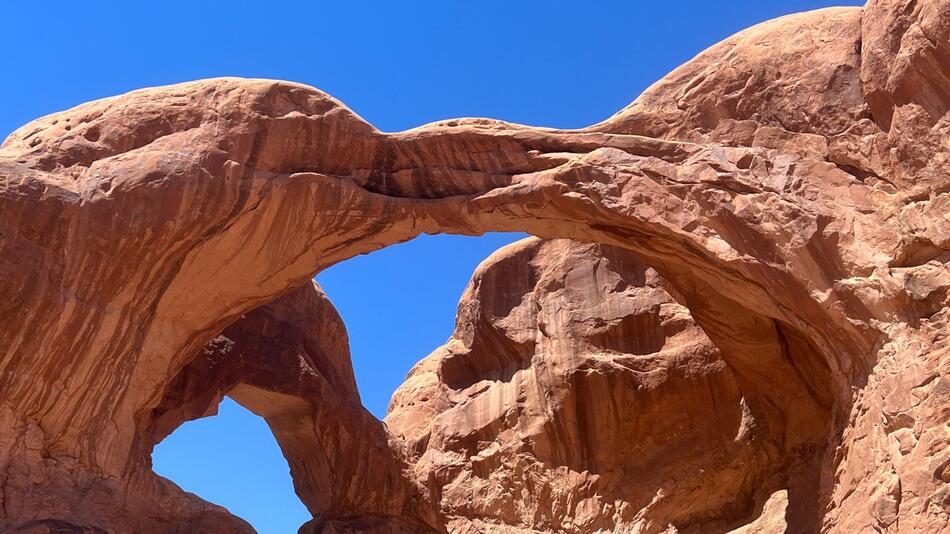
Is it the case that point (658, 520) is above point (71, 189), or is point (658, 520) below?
below

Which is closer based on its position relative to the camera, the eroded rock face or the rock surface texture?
the rock surface texture

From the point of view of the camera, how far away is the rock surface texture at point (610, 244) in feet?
37.6

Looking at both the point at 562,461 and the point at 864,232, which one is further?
the point at 562,461

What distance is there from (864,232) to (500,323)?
9794 millimetres

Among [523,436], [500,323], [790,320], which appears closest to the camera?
[790,320]

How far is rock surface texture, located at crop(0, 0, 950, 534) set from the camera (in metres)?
11.5

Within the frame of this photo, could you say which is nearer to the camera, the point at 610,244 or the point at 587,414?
the point at 610,244

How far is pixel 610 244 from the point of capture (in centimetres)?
1477

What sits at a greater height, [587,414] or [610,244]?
[610,244]

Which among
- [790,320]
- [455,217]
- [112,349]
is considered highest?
[455,217]

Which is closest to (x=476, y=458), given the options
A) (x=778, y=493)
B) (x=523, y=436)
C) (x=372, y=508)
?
(x=523, y=436)

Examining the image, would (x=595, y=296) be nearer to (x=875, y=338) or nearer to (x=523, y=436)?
(x=523, y=436)

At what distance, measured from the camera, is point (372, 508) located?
18.4m

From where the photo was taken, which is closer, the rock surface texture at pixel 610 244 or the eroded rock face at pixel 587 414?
the rock surface texture at pixel 610 244
